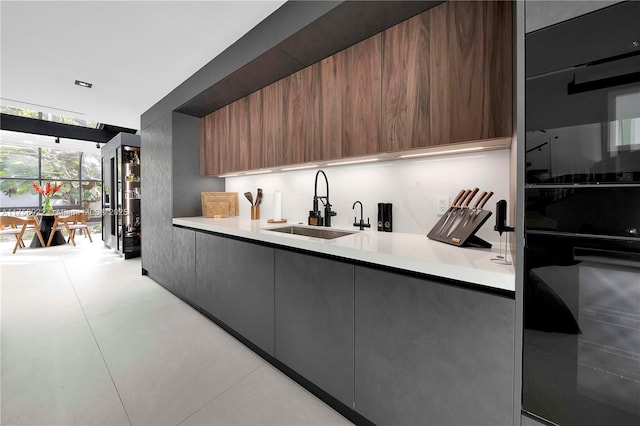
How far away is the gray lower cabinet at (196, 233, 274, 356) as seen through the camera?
5.82 feet

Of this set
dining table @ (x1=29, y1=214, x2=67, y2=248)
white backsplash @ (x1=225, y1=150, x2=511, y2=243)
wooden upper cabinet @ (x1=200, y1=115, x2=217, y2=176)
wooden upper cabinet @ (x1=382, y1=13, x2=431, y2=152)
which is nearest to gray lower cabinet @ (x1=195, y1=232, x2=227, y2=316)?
white backsplash @ (x1=225, y1=150, x2=511, y2=243)

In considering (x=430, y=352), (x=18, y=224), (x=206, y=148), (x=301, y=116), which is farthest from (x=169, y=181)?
(x=18, y=224)

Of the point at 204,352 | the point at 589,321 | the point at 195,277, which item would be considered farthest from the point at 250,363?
the point at 589,321

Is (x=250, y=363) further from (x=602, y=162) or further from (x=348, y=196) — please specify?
(x=602, y=162)

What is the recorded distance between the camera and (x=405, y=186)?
6.00 feet

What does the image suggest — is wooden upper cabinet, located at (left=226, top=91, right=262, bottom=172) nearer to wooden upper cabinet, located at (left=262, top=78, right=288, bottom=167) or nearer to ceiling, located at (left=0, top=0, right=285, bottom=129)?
wooden upper cabinet, located at (left=262, top=78, right=288, bottom=167)

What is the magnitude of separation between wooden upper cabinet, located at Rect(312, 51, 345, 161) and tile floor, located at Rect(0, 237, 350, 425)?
5.17 ft

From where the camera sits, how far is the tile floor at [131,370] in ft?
4.59

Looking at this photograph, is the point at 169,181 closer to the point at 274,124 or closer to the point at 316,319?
the point at 274,124

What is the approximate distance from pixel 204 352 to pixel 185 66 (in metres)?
2.63

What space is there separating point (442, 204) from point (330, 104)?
40.7 inches

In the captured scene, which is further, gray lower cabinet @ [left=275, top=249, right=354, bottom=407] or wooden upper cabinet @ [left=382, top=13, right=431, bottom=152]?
wooden upper cabinet @ [left=382, top=13, right=431, bottom=152]

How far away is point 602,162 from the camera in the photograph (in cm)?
72

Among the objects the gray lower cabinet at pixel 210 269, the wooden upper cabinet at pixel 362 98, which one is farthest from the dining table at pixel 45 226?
the wooden upper cabinet at pixel 362 98
